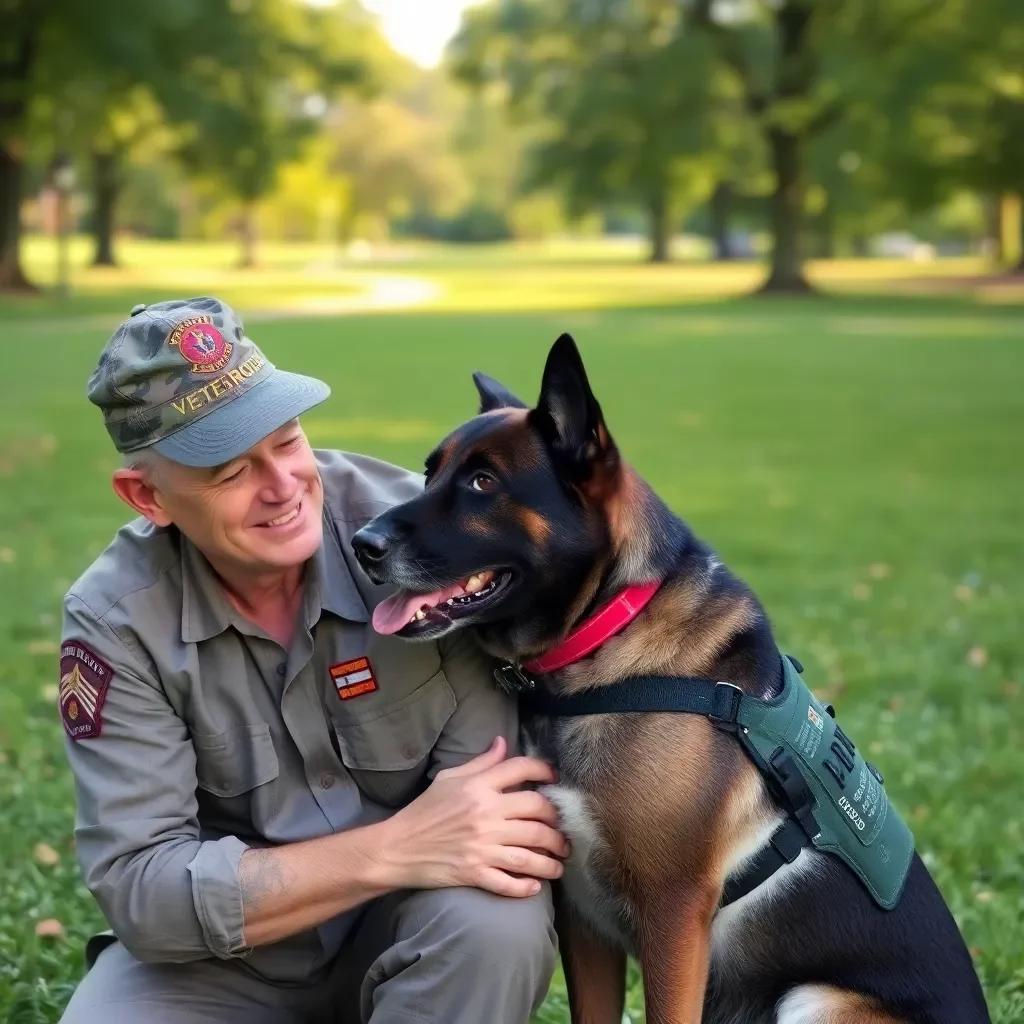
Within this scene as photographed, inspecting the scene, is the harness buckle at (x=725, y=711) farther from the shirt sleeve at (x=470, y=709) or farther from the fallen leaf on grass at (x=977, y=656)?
the fallen leaf on grass at (x=977, y=656)

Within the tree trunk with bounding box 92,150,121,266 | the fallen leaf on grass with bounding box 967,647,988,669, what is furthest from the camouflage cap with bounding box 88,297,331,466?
the tree trunk with bounding box 92,150,121,266

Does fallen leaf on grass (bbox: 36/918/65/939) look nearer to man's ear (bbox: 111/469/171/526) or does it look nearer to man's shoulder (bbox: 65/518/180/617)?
man's shoulder (bbox: 65/518/180/617)

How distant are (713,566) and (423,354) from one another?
17.7 m

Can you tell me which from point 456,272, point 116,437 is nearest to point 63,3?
point 456,272

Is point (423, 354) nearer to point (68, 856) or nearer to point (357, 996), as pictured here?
point (68, 856)

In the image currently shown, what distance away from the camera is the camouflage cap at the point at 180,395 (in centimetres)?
272

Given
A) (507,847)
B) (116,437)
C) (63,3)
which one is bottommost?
(507,847)

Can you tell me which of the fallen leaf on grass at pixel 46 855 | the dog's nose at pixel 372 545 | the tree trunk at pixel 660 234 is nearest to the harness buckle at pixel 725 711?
the dog's nose at pixel 372 545

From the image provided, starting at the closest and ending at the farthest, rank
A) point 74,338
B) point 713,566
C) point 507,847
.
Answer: point 507,847 < point 713,566 < point 74,338

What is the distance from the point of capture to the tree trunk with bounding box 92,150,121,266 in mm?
49812

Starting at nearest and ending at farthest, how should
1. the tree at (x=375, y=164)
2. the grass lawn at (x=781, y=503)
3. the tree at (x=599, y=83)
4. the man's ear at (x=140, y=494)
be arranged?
the man's ear at (x=140, y=494) → the grass lawn at (x=781, y=503) → the tree at (x=599, y=83) → the tree at (x=375, y=164)

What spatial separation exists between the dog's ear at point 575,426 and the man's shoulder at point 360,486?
464 millimetres

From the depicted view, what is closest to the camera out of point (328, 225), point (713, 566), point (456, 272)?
point (713, 566)

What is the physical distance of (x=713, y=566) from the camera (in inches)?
115
